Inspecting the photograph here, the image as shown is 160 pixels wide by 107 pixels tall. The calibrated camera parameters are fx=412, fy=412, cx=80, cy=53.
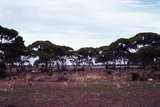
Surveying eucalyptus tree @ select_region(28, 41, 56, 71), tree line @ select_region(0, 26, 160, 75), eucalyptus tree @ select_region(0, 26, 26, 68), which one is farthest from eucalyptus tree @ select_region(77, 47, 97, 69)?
eucalyptus tree @ select_region(0, 26, 26, 68)

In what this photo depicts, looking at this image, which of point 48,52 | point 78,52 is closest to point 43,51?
point 48,52

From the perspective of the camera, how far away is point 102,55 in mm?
80250

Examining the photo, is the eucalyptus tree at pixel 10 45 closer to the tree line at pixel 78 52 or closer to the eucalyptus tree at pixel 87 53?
the tree line at pixel 78 52

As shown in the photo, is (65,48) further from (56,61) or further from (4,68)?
(4,68)

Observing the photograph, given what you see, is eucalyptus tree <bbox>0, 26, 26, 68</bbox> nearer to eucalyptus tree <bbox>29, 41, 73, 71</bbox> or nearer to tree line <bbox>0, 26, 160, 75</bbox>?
tree line <bbox>0, 26, 160, 75</bbox>

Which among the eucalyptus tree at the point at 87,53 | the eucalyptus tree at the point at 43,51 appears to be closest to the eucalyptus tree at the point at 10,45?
the eucalyptus tree at the point at 43,51

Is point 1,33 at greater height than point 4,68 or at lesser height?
greater

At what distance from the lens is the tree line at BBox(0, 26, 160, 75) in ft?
197

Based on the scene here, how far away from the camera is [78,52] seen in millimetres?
83625

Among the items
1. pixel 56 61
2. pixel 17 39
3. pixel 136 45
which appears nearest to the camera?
pixel 17 39

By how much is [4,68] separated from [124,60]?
1244 inches

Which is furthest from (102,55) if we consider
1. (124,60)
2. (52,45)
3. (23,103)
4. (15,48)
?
(23,103)

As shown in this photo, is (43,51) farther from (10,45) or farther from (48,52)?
(10,45)

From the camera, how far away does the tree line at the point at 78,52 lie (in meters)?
60.2
